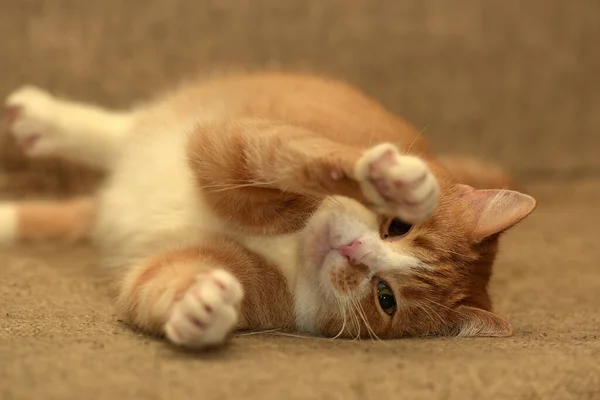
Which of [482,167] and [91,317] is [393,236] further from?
[482,167]

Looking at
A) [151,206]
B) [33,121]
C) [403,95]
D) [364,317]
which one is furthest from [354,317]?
[403,95]

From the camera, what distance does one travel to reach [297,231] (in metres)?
1.46

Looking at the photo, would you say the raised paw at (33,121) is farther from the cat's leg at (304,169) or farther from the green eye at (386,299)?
the green eye at (386,299)

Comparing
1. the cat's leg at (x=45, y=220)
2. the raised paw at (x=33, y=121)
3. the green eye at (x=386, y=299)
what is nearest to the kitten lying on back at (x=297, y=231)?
the green eye at (x=386, y=299)

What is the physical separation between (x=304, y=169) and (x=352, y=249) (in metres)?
0.23

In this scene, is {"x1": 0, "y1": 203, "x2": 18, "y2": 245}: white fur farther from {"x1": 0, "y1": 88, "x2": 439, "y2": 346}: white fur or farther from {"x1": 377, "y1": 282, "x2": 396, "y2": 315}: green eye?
{"x1": 377, "y1": 282, "x2": 396, "y2": 315}: green eye

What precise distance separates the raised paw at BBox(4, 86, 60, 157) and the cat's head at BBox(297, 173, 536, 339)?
910 millimetres

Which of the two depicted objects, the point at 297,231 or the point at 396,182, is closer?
the point at 396,182

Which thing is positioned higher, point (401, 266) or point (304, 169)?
point (304, 169)

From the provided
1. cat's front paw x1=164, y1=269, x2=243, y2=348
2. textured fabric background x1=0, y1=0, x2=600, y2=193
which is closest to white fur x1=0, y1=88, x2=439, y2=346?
cat's front paw x1=164, y1=269, x2=243, y2=348

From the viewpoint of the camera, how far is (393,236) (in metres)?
1.43

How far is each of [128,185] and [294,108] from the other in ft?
1.44

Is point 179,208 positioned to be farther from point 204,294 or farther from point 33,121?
point 33,121

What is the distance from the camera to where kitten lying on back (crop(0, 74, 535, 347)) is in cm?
111
